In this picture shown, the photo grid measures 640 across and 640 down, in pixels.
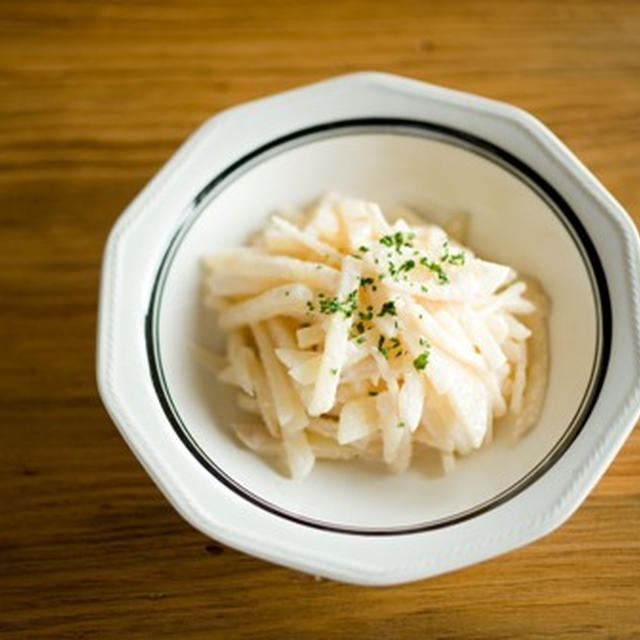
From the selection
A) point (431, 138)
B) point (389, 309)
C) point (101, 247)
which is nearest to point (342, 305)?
point (389, 309)

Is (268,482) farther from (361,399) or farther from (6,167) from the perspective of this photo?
(6,167)

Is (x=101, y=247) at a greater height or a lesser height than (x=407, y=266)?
lesser

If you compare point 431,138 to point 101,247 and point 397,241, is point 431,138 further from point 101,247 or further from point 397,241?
point 101,247

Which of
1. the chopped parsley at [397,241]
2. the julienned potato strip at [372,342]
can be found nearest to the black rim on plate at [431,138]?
the julienned potato strip at [372,342]

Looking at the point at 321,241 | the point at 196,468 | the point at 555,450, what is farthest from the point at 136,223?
the point at 555,450

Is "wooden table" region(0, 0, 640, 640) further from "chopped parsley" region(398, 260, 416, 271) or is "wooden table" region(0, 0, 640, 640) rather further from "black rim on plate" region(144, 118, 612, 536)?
"chopped parsley" region(398, 260, 416, 271)

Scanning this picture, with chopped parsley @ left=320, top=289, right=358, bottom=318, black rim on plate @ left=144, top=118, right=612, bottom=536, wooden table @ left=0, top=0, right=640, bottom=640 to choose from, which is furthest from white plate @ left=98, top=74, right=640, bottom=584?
chopped parsley @ left=320, top=289, right=358, bottom=318
